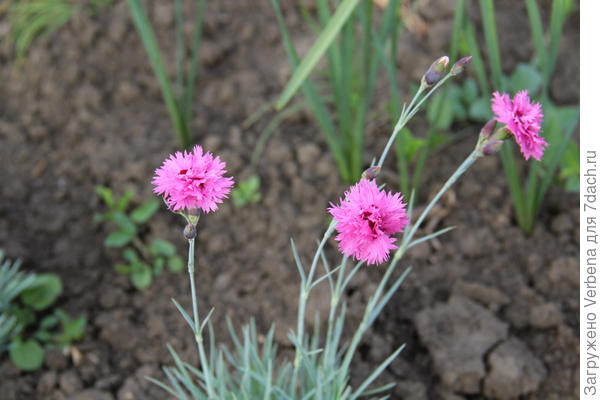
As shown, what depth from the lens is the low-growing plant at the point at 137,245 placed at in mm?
1714

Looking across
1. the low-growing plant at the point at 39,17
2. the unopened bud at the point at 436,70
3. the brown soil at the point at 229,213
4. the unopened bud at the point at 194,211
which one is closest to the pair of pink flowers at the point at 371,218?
the unopened bud at the point at 436,70

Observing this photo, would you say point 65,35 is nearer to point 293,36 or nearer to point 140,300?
point 293,36

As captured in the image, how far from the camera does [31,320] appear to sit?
1587 mm

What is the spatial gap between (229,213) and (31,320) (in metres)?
0.66

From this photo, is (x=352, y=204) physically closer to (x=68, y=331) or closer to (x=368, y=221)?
(x=368, y=221)

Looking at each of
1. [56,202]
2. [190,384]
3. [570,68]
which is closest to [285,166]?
[56,202]

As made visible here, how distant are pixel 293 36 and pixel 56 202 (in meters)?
1.15

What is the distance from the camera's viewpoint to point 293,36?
2.38 metres

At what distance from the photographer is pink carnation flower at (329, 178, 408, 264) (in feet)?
2.88

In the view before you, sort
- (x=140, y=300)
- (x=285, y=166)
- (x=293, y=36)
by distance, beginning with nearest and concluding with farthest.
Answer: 1. (x=140, y=300)
2. (x=285, y=166)
3. (x=293, y=36)

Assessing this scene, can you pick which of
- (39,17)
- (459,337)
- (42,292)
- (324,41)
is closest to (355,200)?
(324,41)

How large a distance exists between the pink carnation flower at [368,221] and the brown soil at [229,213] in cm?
69

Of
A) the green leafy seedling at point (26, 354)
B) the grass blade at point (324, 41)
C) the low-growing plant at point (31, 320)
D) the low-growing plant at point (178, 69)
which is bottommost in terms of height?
the green leafy seedling at point (26, 354)

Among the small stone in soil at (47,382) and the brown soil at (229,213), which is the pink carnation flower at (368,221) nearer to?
the brown soil at (229,213)
